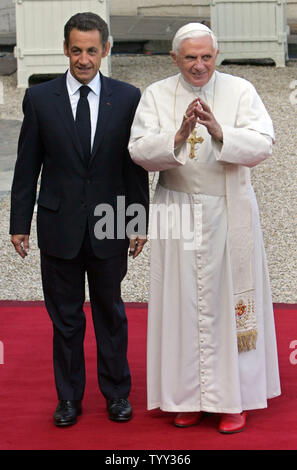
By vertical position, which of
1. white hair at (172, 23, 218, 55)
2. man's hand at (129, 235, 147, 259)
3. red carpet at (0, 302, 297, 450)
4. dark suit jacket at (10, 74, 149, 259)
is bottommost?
red carpet at (0, 302, 297, 450)

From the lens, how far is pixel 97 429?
5164 millimetres

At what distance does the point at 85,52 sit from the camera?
195 inches

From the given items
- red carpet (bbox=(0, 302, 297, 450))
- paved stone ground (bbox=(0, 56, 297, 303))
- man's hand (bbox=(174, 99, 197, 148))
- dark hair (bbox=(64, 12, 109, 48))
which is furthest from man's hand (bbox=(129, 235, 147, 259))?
paved stone ground (bbox=(0, 56, 297, 303))

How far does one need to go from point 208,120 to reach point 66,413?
61.3 inches

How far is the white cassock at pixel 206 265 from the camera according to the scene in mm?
5074

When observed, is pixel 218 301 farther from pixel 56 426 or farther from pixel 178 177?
pixel 56 426

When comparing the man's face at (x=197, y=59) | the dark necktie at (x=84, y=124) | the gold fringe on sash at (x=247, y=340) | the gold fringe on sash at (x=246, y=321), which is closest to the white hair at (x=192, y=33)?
the man's face at (x=197, y=59)

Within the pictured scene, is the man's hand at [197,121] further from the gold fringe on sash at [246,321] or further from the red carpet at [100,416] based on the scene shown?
the red carpet at [100,416]

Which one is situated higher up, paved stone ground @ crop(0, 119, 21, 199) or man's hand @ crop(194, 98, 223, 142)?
paved stone ground @ crop(0, 119, 21, 199)

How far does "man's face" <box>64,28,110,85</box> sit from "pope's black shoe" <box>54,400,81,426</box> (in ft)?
5.01

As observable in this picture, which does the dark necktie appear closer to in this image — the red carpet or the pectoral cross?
the pectoral cross

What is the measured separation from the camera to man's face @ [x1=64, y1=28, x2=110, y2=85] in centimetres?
494

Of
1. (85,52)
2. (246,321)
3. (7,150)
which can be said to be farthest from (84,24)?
(7,150)

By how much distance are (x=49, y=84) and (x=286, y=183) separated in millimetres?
5392
